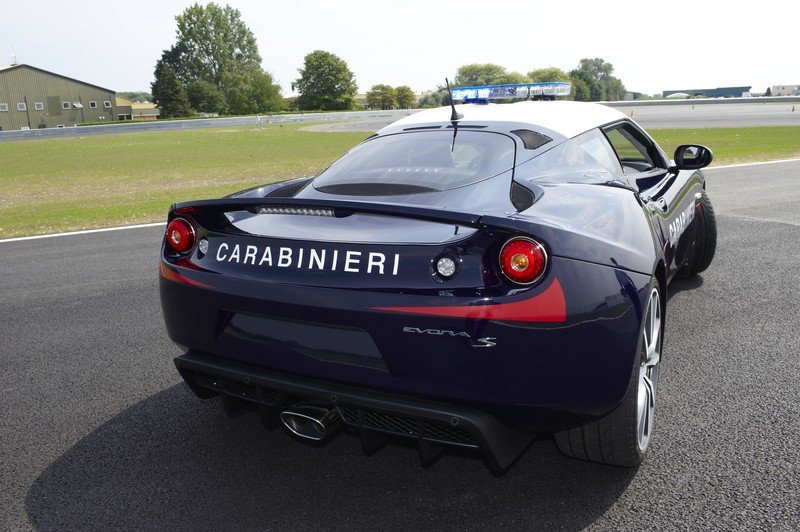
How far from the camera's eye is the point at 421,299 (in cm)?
216

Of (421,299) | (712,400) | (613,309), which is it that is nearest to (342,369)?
(421,299)

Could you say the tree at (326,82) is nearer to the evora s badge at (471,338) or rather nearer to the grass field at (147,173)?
the grass field at (147,173)

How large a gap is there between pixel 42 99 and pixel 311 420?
104m

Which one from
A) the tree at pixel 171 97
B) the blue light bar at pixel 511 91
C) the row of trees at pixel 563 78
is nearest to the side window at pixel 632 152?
the blue light bar at pixel 511 91

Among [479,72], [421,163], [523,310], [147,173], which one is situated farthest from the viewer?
[479,72]

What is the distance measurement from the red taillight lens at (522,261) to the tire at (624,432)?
0.54 m

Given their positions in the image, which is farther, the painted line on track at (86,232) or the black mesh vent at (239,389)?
the painted line on track at (86,232)

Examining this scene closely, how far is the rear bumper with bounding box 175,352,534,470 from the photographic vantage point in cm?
218

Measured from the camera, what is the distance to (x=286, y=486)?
2.66 meters

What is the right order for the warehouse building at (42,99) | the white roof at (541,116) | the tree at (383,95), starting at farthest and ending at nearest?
the tree at (383,95)
the warehouse building at (42,99)
the white roof at (541,116)

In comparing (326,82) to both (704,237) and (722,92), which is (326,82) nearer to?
(722,92)

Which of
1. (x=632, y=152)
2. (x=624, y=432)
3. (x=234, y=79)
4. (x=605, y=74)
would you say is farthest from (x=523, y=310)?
(x=605, y=74)

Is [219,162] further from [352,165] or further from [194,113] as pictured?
[194,113]

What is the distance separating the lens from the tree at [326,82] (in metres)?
107
